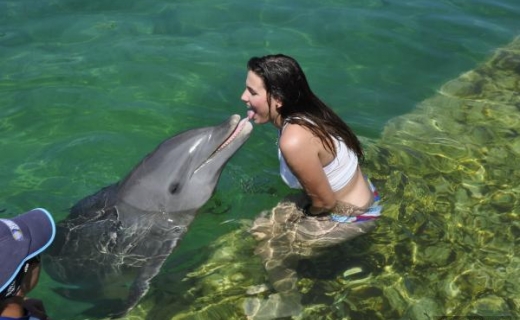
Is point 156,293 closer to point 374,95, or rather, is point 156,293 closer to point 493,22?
point 374,95

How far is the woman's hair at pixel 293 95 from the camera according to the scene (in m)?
5.12

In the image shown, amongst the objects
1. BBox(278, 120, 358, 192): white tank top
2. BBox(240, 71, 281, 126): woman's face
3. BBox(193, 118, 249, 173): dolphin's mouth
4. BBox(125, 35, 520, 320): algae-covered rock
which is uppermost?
BBox(240, 71, 281, 126): woman's face

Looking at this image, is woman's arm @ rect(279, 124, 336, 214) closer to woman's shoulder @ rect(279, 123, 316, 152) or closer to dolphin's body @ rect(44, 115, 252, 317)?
woman's shoulder @ rect(279, 123, 316, 152)

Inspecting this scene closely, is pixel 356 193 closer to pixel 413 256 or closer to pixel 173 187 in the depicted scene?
pixel 413 256

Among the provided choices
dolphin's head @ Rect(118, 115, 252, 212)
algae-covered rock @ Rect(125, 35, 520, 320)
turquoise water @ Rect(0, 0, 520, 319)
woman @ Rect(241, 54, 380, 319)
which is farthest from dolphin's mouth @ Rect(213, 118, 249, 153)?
turquoise water @ Rect(0, 0, 520, 319)

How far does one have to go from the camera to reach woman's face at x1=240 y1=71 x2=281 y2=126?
5.19 m

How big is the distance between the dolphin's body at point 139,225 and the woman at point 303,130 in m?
0.42

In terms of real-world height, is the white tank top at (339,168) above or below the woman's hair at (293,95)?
below

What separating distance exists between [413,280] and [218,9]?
242 inches

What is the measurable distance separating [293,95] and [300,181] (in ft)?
2.24

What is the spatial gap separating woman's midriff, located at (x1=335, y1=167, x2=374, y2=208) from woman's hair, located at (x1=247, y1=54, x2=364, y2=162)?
1.43ft

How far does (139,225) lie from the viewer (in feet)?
18.7

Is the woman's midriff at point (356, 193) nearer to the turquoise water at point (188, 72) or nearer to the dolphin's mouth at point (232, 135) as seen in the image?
the dolphin's mouth at point (232, 135)

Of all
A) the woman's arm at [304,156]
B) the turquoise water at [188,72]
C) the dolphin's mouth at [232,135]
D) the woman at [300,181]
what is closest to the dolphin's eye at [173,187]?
the dolphin's mouth at [232,135]
